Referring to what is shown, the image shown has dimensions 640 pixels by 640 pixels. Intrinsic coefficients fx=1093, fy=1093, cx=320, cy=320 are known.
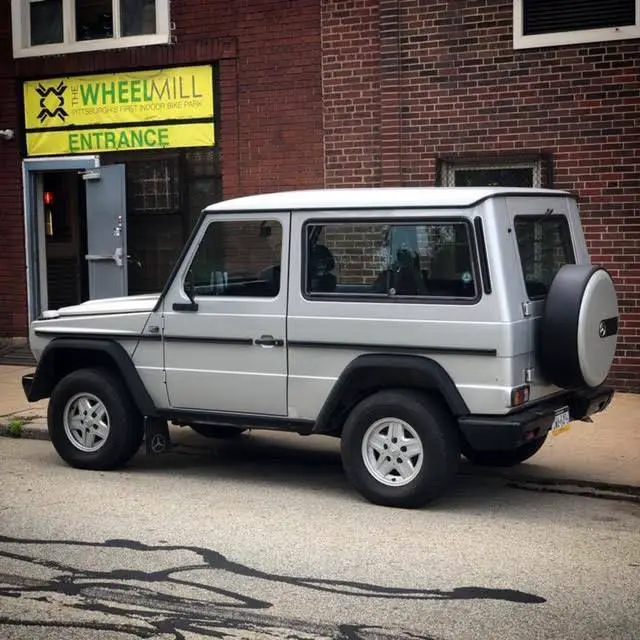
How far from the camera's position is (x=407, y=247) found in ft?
22.9

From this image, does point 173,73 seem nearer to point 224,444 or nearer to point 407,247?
point 224,444

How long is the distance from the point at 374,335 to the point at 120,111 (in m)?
7.81

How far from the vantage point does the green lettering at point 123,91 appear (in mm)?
13633

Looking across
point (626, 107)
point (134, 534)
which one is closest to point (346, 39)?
point (626, 107)

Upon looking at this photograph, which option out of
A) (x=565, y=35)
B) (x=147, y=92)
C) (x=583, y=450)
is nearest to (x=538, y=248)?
(x=583, y=450)

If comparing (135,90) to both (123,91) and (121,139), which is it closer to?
(123,91)

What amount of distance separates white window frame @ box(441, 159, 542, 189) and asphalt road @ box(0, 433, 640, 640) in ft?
15.5

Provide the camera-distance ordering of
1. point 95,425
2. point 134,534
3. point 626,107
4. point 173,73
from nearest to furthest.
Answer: point 134,534
point 95,425
point 626,107
point 173,73

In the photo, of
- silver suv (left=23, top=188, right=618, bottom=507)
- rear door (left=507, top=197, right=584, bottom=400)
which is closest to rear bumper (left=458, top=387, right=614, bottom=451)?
silver suv (left=23, top=188, right=618, bottom=507)

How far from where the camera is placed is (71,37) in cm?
1402

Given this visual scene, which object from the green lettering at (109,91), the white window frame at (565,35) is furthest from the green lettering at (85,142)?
the white window frame at (565,35)

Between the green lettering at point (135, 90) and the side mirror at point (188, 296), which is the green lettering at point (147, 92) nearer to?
the green lettering at point (135, 90)

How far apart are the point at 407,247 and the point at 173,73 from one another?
7.21 metres

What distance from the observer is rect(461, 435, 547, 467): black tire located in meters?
7.91
